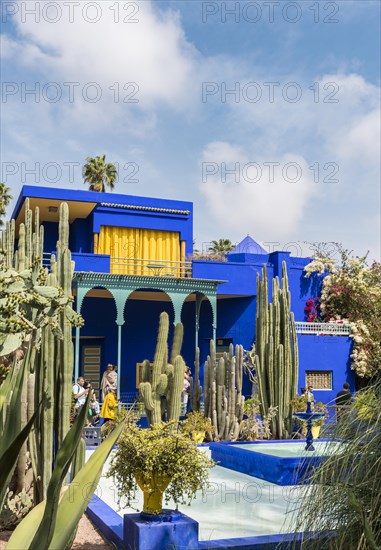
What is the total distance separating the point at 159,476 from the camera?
5.95 meters

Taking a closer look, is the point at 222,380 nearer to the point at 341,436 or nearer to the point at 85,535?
the point at 85,535

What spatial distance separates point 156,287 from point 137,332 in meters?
2.99

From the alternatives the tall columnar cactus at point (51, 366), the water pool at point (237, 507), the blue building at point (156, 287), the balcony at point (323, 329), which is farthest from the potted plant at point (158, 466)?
the balcony at point (323, 329)

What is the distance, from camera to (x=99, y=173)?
3456 cm

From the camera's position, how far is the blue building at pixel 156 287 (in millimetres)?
21062

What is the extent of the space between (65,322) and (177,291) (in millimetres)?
13667

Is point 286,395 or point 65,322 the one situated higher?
point 65,322

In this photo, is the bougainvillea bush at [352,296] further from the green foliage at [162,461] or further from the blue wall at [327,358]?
the green foliage at [162,461]

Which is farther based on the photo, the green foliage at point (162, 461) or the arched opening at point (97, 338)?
the arched opening at point (97, 338)

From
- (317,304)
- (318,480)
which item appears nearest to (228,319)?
(317,304)

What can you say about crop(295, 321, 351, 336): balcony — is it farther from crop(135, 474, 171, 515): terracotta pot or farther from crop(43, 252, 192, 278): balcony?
crop(135, 474, 171, 515): terracotta pot

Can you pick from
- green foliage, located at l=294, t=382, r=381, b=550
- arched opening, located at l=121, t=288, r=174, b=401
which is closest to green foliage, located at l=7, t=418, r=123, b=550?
green foliage, located at l=294, t=382, r=381, b=550

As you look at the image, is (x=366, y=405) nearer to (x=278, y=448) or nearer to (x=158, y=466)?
(x=158, y=466)

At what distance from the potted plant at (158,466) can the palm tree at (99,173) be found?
95.3 feet
